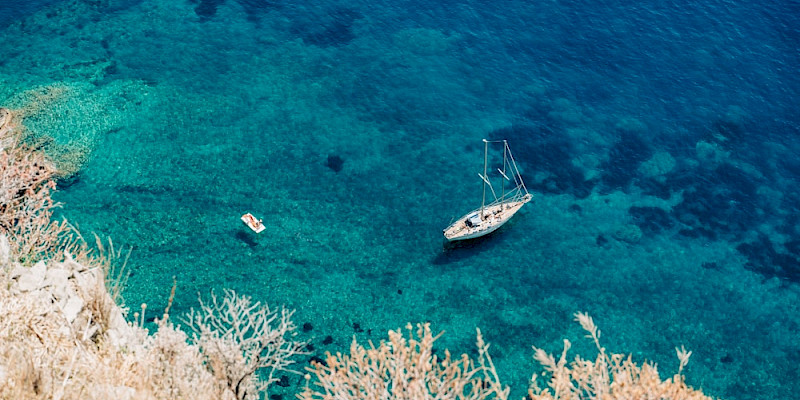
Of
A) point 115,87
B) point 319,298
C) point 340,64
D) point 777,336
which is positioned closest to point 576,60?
point 340,64

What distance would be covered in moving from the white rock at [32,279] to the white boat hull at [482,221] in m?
28.4

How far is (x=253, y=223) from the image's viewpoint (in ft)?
173

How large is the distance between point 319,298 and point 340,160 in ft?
51.1

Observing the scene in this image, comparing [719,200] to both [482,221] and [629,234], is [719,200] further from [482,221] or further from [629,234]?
[482,221]

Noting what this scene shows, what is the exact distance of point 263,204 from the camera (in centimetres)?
5494

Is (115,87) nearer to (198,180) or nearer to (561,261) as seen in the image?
(198,180)

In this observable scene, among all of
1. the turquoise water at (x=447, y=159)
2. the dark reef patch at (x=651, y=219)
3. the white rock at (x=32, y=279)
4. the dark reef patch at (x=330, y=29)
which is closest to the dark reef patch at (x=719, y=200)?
the turquoise water at (x=447, y=159)

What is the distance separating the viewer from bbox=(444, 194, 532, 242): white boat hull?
52.5m

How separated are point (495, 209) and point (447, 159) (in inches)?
310

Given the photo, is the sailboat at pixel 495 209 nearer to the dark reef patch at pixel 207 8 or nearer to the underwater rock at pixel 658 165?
the underwater rock at pixel 658 165

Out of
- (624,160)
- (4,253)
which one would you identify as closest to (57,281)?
(4,253)

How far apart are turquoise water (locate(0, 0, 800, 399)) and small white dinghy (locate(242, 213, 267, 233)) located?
2.57ft

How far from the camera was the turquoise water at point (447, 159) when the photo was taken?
48594 mm

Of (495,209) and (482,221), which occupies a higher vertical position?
(495,209)
